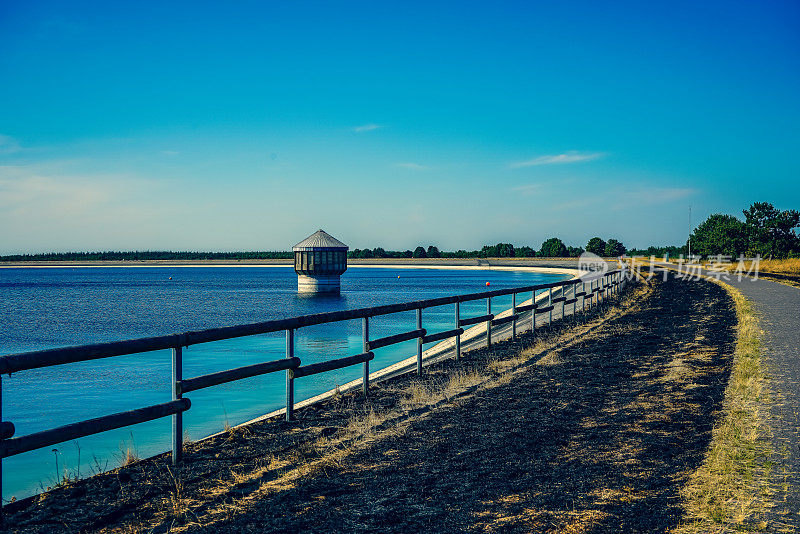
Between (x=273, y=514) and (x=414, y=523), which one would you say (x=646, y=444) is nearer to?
(x=414, y=523)

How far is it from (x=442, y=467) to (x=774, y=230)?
11690 centimetres

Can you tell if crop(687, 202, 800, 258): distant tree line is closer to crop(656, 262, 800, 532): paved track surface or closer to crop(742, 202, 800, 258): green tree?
crop(742, 202, 800, 258): green tree

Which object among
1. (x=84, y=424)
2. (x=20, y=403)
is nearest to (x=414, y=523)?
(x=84, y=424)

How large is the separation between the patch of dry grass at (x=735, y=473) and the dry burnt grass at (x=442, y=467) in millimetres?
153

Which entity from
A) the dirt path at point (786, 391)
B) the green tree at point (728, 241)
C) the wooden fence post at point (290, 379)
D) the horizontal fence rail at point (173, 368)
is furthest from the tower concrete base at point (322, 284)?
the green tree at point (728, 241)

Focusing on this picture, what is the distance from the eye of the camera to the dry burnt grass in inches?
188

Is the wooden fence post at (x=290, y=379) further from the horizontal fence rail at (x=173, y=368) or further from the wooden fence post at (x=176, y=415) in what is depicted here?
the wooden fence post at (x=176, y=415)

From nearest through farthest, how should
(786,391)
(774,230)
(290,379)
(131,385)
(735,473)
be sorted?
(735,473) < (290,379) < (786,391) < (131,385) < (774,230)

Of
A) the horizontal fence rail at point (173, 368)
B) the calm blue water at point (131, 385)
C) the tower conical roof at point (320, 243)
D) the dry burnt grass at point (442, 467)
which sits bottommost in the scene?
the calm blue water at point (131, 385)

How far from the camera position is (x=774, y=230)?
104m

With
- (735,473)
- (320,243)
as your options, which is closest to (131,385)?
(735,473)

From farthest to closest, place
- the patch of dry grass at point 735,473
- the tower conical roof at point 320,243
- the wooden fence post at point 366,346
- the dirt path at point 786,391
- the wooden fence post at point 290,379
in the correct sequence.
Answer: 1. the tower conical roof at point 320,243
2. the wooden fence post at point 366,346
3. the wooden fence post at point 290,379
4. the dirt path at point 786,391
5. the patch of dry grass at point 735,473

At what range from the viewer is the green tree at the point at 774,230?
104 m

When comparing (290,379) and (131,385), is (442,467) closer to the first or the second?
(290,379)
